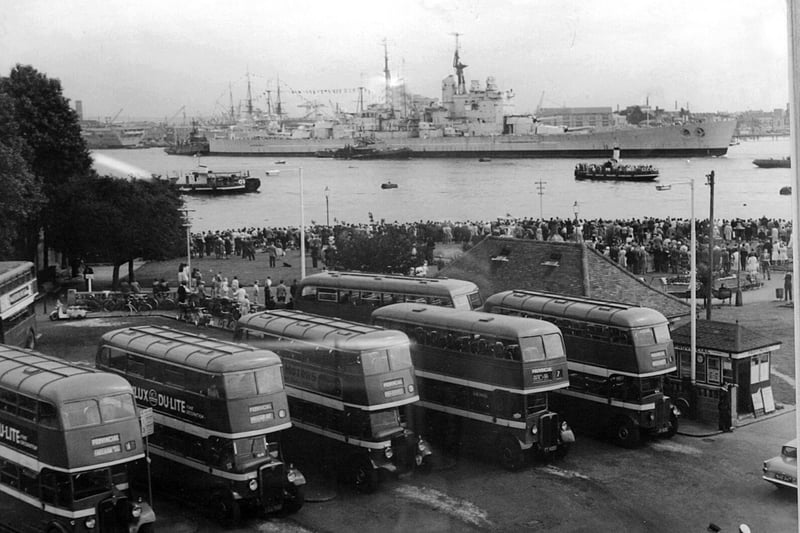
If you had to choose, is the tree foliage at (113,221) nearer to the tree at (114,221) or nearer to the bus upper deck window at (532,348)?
the tree at (114,221)

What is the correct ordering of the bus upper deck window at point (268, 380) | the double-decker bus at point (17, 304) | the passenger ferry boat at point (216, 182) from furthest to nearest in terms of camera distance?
the passenger ferry boat at point (216, 182) < the double-decker bus at point (17, 304) < the bus upper deck window at point (268, 380)

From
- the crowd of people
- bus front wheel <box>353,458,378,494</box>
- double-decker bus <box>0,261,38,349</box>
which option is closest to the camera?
bus front wheel <box>353,458,378,494</box>

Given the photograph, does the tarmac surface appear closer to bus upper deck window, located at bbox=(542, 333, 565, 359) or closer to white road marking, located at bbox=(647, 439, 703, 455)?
white road marking, located at bbox=(647, 439, 703, 455)

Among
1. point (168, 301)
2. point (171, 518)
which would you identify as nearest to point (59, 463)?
point (171, 518)

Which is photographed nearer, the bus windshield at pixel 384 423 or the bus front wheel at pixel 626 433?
the bus windshield at pixel 384 423

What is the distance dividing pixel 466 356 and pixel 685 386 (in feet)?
6.75

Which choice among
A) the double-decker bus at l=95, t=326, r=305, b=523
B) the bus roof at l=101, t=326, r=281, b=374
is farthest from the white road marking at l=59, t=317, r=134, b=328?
the double-decker bus at l=95, t=326, r=305, b=523

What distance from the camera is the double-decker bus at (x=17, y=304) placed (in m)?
7.66

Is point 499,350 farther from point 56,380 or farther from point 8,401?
point 8,401

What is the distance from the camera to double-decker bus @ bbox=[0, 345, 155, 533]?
4.51m

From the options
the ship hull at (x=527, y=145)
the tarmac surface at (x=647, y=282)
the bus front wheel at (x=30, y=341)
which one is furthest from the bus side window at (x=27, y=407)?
the ship hull at (x=527, y=145)

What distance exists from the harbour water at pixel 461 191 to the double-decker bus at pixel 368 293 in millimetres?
3165

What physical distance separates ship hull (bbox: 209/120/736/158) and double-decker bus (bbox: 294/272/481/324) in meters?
5.37

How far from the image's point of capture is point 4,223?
8.91 meters
